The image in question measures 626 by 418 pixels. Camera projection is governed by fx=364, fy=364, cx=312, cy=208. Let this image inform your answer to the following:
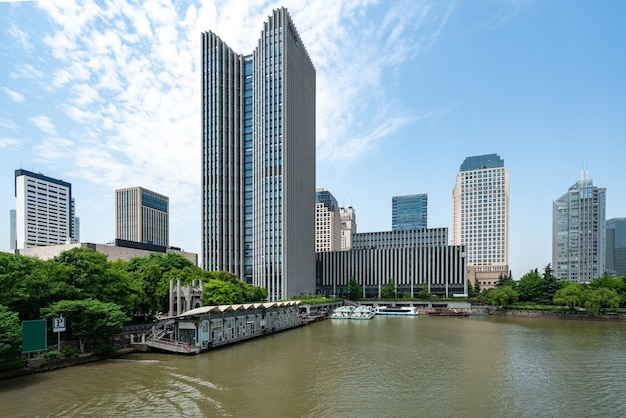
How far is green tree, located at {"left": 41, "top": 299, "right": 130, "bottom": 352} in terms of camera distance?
35031 mm

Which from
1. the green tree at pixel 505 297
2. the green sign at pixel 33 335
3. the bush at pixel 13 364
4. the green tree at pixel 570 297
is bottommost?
the green tree at pixel 505 297

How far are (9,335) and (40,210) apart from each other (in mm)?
195101

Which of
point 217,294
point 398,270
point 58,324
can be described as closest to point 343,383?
point 58,324

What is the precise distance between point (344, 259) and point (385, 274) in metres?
16.7

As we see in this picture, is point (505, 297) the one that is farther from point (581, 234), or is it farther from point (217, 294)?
point (581, 234)

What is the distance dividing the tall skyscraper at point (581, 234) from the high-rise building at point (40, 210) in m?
245

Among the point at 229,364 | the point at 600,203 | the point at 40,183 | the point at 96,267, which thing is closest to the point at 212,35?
the point at 96,267

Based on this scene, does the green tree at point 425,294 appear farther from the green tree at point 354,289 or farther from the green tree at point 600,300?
the green tree at point 600,300

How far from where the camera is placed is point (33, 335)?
32.2 m

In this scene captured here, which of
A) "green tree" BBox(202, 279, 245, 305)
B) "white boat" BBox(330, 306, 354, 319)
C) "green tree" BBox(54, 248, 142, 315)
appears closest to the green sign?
"green tree" BBox(54, 248, 142, 315)

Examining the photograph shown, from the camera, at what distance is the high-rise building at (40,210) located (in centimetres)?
18025

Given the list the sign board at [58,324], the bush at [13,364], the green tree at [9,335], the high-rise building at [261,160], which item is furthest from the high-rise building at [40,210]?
the green tree at [9,335]

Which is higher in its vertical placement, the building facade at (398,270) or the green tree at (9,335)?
the green tree at (9,335)

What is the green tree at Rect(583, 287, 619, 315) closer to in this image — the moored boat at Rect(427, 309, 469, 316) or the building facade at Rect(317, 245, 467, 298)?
the moored boat at Rect(427, 309, 469, 316)
